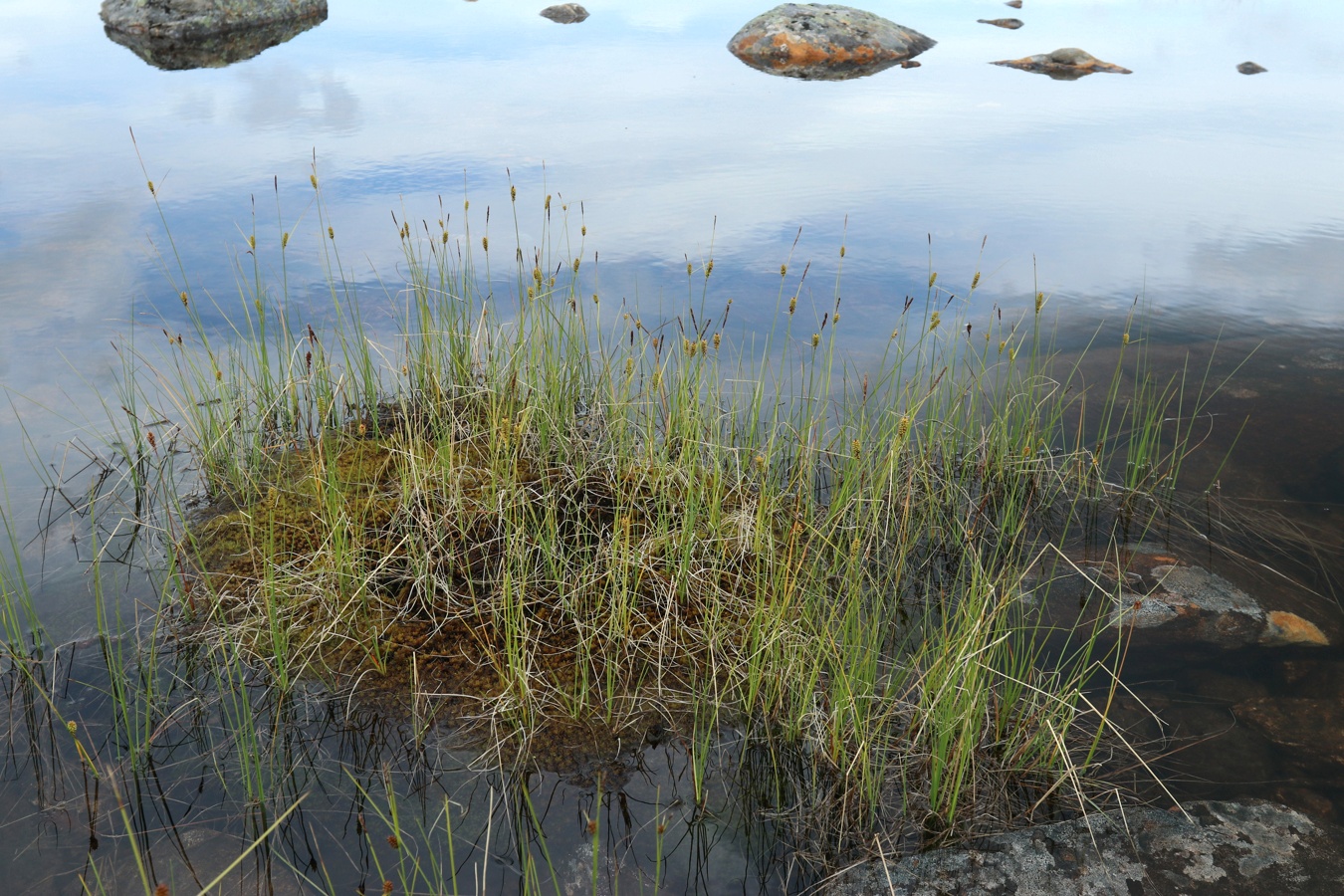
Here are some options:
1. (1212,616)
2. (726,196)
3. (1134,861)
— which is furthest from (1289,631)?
(726,196)

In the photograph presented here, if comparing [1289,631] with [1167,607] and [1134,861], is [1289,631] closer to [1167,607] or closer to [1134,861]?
[1167,607]

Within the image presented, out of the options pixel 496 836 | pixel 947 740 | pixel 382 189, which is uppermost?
pixel 382 189

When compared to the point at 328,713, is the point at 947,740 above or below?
above

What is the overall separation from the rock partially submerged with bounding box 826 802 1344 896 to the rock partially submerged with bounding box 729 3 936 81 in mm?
10690

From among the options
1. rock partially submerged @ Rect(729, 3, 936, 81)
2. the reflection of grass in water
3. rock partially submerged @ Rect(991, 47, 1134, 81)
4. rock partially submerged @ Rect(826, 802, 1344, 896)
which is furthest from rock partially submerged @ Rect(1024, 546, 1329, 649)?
rock partially submerged @ Rect(991, 47, 1134, 81)

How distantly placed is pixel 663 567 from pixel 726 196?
4.70 meters

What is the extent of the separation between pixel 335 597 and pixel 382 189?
4.93 m

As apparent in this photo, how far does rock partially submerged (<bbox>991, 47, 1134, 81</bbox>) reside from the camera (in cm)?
1262

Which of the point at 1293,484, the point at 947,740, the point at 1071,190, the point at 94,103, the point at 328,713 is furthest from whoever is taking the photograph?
the point at 94,103

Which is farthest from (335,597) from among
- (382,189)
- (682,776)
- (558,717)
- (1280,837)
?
(382,189)

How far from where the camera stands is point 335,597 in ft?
9.58

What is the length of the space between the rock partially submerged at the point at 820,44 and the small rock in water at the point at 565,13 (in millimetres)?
4349

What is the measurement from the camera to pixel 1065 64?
12.8 metres

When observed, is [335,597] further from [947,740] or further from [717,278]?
[717,278]
